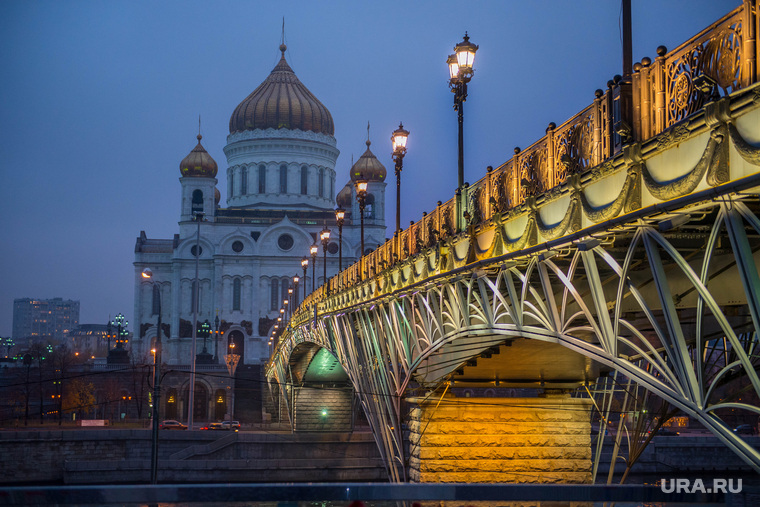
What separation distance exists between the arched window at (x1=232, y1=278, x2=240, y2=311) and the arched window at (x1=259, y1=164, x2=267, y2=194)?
1318 centimetres

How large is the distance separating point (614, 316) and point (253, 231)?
96.4 metres

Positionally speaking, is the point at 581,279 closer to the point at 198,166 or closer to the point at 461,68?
the point at 461,68

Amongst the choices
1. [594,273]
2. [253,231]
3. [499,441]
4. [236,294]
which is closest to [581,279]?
[594,273]

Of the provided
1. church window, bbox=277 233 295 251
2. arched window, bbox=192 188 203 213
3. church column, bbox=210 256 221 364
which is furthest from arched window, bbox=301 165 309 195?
church column, bbox=210 256 221 364

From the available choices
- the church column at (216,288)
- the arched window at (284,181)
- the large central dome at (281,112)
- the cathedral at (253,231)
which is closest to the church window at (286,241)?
Answer: the cathedral at (253,231)

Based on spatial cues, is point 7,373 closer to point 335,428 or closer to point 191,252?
point 191,252

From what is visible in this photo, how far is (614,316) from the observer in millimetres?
9594

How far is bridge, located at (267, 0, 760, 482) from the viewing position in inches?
301

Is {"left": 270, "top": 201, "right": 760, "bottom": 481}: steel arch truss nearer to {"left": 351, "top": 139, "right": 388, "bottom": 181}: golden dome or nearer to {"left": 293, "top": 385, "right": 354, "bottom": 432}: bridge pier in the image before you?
{"left": 293, "top": 385, "right": 354, "bottom": 432}: bridge pier

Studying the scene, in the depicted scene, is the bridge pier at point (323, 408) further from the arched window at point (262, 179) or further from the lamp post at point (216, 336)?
the arched window at point (262, 179)

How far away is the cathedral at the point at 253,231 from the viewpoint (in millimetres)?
101312

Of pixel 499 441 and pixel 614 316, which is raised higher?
pixel 614 316

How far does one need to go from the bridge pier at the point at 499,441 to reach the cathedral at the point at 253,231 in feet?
242

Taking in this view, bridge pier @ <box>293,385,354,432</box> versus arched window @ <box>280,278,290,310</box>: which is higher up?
arched window @ <box>280,278,290,310</box>
